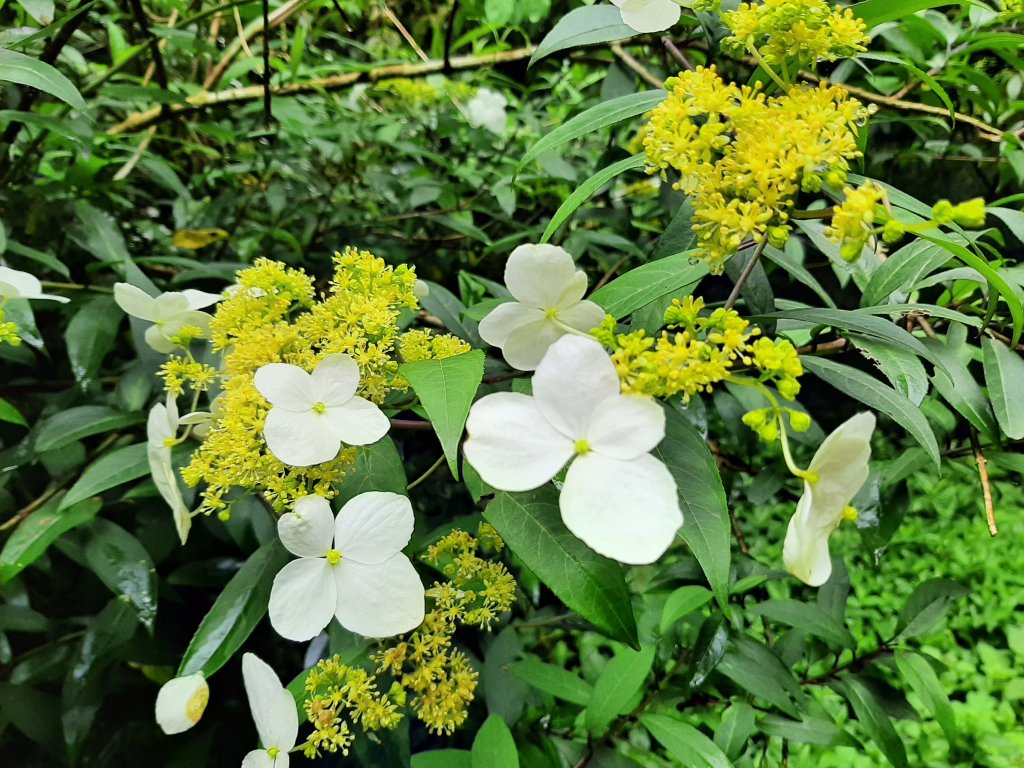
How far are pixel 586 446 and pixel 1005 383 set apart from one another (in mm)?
502

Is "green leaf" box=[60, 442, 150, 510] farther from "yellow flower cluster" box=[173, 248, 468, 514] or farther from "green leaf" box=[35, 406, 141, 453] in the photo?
"yellow flower cluster" box=[173, 248, 468, 514]

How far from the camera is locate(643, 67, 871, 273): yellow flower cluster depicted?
41cm

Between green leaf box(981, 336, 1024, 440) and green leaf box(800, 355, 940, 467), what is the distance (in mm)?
150

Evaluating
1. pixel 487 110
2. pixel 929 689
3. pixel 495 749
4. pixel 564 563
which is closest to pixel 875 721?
pixel 929 689

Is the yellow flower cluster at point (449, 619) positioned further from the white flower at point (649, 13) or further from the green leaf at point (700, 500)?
the white flower at point (649, 13)

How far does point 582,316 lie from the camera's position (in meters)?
0.49

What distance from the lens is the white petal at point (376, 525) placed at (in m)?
0.46

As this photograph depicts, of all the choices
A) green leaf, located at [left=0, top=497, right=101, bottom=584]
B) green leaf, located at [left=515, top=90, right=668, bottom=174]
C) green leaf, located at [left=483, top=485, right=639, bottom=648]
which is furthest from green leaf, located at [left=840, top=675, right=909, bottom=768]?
green leaf, located at [left=0, top=497, right=101, bottom=584]

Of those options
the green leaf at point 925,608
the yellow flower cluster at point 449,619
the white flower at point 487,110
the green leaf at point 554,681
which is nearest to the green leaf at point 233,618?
the yellow flower cluster at point 449,619

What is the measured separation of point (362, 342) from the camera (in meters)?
0.49

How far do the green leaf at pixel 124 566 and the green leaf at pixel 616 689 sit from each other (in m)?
0.54

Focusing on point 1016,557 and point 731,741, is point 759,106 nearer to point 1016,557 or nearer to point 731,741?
point 731,741

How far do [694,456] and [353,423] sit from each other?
0.84 ft

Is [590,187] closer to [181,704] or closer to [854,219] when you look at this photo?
[854,219]
